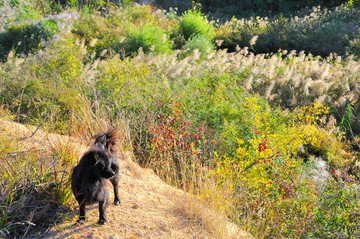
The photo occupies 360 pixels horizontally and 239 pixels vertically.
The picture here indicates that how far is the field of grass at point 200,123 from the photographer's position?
3205 mm

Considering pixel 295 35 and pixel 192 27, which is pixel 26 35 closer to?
pixel 192 27

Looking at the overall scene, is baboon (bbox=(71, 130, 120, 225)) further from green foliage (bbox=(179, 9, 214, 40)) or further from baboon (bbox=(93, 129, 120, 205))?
green foliage (bbox=(179, 9, 214, 40))

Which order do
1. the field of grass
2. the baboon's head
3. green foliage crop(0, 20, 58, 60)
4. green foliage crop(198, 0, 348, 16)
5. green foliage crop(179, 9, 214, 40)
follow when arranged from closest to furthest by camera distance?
the baboon's head < the field of grass < green foliage crop(0, 20, 58, 60) < green foliage crop(179, 9, 214, 40) < green foliage crop(198, 0, 348, 16)

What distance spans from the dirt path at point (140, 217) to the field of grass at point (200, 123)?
21cm

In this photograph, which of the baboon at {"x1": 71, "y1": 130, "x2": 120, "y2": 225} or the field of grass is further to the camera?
the field of grass

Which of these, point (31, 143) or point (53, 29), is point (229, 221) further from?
point (53, 29)

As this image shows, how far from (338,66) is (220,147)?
5851mm

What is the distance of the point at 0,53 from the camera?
28.9 feet

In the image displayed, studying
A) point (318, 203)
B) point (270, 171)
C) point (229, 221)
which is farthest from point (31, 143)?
point (318, 203)

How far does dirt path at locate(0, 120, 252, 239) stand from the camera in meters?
2.61

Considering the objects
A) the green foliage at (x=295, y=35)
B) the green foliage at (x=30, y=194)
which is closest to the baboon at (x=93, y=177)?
the green foliage at (x=30, y=194)

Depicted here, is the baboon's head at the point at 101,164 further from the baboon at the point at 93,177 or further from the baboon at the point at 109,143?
the baboon at the point at 109,143

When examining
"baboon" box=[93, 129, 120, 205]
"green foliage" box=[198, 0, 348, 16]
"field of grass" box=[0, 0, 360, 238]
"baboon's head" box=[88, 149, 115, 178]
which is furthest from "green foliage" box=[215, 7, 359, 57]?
"baboon's head" box=[88, 149, 115, 178]

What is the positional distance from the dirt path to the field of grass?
0.21 metres
